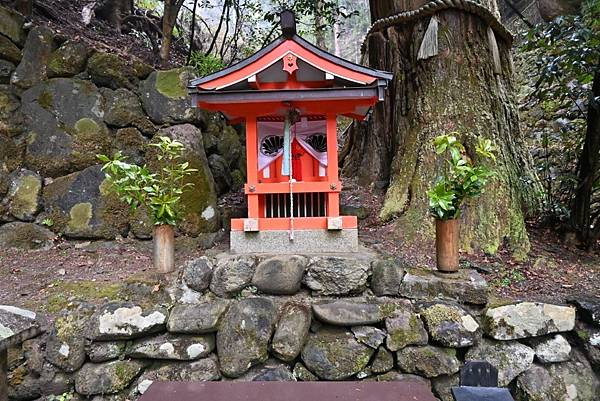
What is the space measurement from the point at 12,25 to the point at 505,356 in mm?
6229

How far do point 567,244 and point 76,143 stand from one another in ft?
19.0

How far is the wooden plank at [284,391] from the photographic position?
1.45m

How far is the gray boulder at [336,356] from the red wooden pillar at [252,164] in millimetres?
1283

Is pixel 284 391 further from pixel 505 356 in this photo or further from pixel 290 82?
pixel 290 82

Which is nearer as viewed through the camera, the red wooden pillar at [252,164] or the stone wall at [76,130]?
the red wooden pillar at [252,164]

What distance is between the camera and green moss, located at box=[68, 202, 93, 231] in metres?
4.09

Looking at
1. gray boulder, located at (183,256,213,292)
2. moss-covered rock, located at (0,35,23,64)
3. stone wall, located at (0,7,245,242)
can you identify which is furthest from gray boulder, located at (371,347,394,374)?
moss-covered rock, located at (0,35,23,64)

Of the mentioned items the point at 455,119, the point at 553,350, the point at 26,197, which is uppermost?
the point at 455,119

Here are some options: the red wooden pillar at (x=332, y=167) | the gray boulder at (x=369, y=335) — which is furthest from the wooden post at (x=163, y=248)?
the gray boulder at (x=369, y=335)

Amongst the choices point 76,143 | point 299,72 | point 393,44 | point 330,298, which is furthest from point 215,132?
point 330,298

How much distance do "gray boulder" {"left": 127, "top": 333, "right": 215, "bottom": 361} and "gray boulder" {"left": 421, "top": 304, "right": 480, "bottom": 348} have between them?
1.73m

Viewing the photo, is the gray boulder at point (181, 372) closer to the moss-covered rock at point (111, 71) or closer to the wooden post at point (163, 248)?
the wooden post at point (163, 248)

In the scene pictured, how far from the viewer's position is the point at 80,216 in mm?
4117

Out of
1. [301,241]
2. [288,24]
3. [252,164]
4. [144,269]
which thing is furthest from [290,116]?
[144,269]
